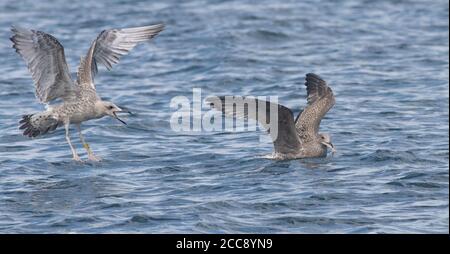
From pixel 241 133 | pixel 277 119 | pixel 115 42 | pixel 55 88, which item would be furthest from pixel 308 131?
pixel 55 88

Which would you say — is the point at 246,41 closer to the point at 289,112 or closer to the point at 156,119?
the point at 156,119

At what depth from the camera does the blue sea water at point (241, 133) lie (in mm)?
10227

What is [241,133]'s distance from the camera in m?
14.4

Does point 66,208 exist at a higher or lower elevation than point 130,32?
lower

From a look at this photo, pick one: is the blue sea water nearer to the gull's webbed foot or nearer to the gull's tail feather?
the gull's webbed foot

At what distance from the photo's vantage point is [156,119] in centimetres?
1540

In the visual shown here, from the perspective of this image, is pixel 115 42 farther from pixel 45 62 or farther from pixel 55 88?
pixel 45 62

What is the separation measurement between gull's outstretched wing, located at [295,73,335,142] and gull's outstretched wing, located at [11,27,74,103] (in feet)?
9.41

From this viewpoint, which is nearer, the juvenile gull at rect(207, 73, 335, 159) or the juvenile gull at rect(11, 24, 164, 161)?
the juvenile gull at rect(11, 24, 164, 161)

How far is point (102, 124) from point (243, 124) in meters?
2.07

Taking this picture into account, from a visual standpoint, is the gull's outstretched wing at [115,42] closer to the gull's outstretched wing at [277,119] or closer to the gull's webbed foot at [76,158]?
the gull's webbed foot at [76,158]

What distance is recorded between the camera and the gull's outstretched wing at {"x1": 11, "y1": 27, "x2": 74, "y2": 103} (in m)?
11.8

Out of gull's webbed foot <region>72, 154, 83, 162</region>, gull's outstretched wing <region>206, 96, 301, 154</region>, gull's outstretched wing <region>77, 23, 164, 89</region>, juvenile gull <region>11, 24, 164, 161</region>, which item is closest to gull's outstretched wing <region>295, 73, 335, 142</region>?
gull's outstretched wing <region>206, 96, 301, 154</region>
